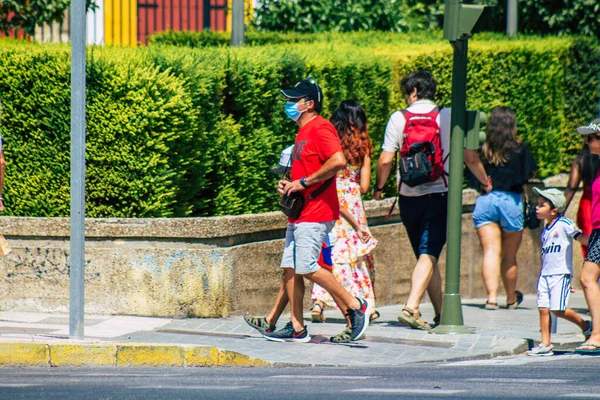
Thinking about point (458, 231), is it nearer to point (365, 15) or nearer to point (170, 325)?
point (170, 325)

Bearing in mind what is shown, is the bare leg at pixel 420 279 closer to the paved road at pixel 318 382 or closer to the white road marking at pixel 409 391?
the paved road at pixel 318 382

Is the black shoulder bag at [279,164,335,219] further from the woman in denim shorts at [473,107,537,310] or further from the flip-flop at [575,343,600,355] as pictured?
the woman in denim shorts at [473,107,537,310]

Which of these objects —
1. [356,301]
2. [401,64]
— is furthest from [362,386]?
[401,64]

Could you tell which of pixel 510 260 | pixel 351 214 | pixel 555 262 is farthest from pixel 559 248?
pixel 510 260

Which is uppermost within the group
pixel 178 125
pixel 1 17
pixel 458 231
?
pixel 1 17

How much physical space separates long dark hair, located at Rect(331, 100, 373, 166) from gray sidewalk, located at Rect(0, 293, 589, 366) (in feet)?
4.61

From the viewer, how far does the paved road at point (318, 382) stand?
6.84 meters

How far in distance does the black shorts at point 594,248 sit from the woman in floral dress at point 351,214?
1.82 metres

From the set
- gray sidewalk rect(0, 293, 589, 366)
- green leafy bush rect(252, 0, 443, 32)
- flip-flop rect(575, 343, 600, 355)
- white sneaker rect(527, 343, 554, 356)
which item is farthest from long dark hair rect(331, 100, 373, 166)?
green leafy bush rect(252, 0, 443, 32)

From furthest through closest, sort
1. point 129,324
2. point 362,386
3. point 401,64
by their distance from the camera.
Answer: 1. point 401,64
2. point 129,324
3. point 362,386

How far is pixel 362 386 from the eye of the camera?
23.9ft

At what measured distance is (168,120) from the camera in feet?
33.4

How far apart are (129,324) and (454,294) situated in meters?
2.55

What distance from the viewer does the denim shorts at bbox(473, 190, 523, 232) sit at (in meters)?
11.9
